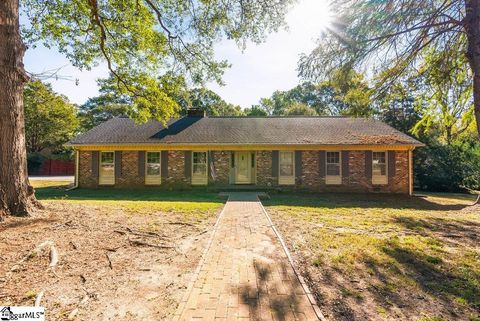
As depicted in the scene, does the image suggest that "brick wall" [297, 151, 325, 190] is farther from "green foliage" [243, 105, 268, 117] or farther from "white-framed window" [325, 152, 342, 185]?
"green foliage" [243, 105, 268, 117]

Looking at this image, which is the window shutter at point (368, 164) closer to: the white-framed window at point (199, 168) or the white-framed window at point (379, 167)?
the white-framed window at point (379, 167)

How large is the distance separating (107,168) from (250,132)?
30.2 feet

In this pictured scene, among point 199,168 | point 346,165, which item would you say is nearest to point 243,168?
point 199,168

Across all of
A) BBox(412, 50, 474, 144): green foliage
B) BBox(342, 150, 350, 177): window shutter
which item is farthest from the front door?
BBox(412, 50, 474, 144): green foliage

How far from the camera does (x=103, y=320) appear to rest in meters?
2.81

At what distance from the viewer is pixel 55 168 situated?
31.9 m

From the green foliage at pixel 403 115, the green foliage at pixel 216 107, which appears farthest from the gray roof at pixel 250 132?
the green foliage at pixel 216 107

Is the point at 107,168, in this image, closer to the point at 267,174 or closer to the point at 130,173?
the point at 130,173

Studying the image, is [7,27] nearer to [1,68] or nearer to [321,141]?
[1,68]

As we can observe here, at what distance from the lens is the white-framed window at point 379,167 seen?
15727 mm

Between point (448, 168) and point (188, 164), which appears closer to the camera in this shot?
point (188, 164)

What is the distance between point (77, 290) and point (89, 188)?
14.1m

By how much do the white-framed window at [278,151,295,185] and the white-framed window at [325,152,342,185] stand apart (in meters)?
2.02

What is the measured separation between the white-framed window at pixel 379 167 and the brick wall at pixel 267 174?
1.33ft
